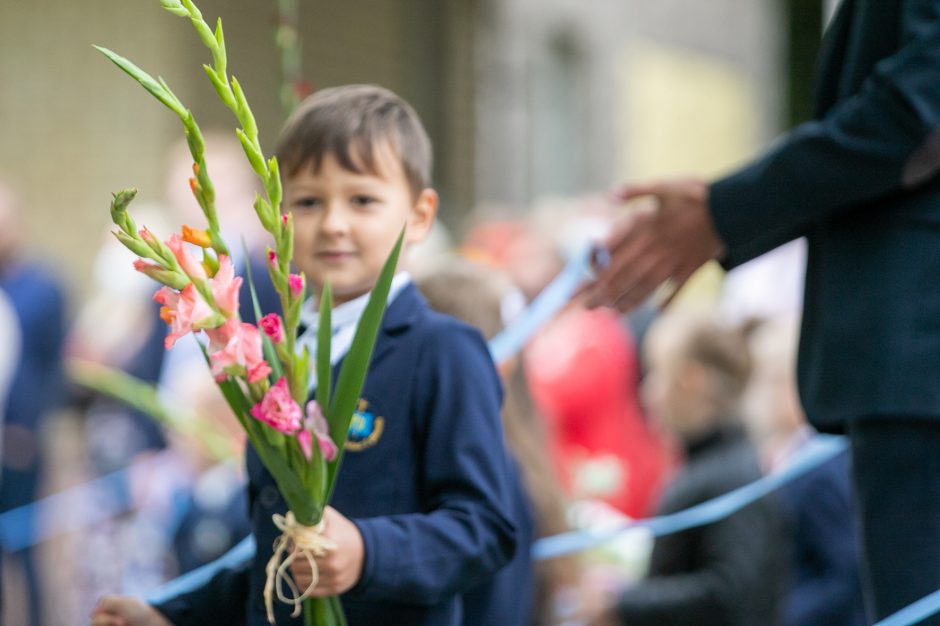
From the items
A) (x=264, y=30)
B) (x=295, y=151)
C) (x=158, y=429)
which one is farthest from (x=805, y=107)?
(x=295, y=151)

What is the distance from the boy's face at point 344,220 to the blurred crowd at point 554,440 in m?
0.74

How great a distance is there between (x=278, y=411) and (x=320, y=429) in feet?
0.26

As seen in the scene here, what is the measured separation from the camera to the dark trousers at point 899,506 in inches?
94.5

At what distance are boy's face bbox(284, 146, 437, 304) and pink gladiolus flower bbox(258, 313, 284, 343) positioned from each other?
0.37 meters

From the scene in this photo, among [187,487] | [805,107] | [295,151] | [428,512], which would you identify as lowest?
[805,107]

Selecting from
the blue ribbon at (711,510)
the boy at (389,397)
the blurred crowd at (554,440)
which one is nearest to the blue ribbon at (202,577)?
the boy at (389,397)

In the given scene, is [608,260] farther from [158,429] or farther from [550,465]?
[158,429]

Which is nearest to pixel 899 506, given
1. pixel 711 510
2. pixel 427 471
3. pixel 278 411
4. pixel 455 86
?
pixel 427 471

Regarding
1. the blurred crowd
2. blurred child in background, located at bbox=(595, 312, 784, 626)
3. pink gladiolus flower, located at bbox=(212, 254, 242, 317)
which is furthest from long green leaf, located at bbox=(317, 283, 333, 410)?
blurred child in background, located at bbox=(595, 312, 784, 626)

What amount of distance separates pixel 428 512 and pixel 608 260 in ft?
2.20

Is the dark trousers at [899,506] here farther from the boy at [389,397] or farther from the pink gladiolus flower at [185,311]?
the pink gladiolus flower at [185,311]

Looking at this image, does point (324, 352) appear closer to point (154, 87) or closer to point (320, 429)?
point (320, 429)

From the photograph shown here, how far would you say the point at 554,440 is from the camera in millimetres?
4516

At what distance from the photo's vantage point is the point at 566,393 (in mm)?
5797
